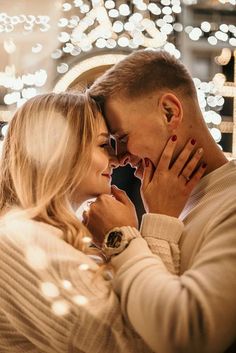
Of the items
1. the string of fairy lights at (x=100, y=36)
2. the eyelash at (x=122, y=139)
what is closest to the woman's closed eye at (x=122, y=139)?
the eyelash at (x=122, y=139)

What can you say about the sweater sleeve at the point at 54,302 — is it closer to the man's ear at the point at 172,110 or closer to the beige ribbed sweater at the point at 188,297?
the beige ribbed sweater at the point at 188,297

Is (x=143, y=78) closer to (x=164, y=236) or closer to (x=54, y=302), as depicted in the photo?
(x=164, y=236)

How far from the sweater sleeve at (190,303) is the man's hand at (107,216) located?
0.97ft

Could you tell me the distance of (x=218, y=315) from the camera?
40.4 inches

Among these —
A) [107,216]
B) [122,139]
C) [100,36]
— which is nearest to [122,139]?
[122,139]

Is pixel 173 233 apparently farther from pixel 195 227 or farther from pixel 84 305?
pixel 84 305

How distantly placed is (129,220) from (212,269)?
394 millimetres

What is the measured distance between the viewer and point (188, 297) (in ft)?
3.39

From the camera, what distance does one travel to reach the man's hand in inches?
55.2

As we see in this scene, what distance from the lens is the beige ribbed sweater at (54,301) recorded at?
1.15m

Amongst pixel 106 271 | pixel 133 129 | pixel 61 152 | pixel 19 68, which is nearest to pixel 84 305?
pixel 106 271

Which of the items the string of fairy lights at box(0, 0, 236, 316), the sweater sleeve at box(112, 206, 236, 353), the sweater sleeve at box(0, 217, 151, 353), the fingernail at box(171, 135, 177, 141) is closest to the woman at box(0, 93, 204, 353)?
the sweater sleeve at box(0, 217, 151, 353)

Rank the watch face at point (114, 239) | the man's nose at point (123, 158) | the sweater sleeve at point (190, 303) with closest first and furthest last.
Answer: the sweater sleeve at point (190, 303), the watch face at point (114, 239), the man's nose at point (123, 158)

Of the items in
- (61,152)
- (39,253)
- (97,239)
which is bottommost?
(97,239)
